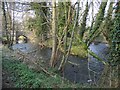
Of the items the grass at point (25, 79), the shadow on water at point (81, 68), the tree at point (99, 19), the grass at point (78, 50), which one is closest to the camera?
the grass at point (25, 79)

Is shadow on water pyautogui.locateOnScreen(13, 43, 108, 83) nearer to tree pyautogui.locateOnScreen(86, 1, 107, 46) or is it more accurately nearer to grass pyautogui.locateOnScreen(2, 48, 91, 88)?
tree pyautogui.locateOnScreen(86, 1, 107, 46)

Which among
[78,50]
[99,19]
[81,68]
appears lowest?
[81,68]

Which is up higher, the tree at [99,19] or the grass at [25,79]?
the tree at [99,19]

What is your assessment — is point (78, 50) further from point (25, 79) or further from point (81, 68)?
point (25, 79)

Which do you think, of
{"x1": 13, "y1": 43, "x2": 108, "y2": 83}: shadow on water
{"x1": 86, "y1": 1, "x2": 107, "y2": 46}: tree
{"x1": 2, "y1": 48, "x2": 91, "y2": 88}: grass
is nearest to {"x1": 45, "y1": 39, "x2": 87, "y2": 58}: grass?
{"x1": 13, "y1": 43, "x2": 108, "y2": 83}: shadow on water

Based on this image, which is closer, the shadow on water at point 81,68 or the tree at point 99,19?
the shadow on water at point 81,68

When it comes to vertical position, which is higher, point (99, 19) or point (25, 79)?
point (99, 19)

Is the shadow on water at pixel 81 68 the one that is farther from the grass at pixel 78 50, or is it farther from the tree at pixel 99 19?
the tree at pixel 99 19

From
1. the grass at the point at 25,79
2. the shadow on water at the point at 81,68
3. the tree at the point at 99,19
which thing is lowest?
the shadow on water at the point at 81,68

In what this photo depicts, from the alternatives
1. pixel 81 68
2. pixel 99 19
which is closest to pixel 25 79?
pixel 81 68

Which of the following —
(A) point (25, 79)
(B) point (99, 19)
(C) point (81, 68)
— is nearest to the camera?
(A) point (25, 79)

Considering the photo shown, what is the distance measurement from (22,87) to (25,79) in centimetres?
31

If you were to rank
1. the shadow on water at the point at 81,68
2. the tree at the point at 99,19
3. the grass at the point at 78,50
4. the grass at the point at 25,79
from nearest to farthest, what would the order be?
the grass at the point at 25,79 → the shadow on water at the point at 81,68 → the tree at the point at 99,19 → the grass at the point at 78,50

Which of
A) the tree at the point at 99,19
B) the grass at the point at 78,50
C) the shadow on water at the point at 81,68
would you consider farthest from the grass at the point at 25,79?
the tree at the point at 99,19
